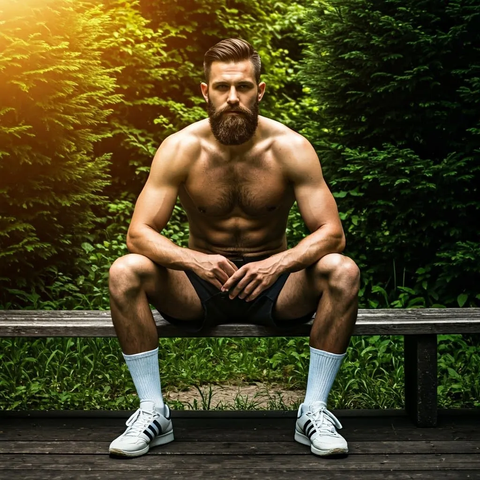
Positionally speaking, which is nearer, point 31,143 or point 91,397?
point 91,397

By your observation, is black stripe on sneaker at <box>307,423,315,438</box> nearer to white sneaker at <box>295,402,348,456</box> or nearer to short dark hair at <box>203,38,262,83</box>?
white sneaker at <box>295,402,348,456</box>

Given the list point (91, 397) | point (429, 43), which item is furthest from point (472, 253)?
point (91, 397)

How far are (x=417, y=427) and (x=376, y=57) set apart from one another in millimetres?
2580

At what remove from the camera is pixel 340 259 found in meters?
2.82

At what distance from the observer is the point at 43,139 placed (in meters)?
4.55

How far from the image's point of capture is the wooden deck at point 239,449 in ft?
8.48

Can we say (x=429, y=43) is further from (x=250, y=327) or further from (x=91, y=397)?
(x=91, y=397)

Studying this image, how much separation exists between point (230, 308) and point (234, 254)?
10.4 inches

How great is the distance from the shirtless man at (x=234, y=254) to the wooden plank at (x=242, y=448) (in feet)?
0.25

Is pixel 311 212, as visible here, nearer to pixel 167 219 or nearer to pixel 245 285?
pixel 245 285

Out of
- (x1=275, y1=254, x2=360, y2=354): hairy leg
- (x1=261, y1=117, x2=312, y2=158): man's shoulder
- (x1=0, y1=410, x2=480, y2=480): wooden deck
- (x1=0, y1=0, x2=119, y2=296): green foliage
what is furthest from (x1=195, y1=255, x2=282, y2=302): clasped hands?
(x1=0, y1=0, x2=119, y2=296): green foliage

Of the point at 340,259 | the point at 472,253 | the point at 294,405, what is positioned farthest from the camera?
the point at 472,253

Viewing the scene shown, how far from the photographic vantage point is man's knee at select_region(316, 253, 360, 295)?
280 centimetres

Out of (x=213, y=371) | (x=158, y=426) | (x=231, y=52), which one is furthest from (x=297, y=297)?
(x=213, y=371)
